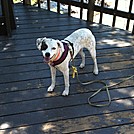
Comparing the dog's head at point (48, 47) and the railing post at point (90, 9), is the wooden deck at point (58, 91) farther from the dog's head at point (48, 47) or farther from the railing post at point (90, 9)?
the dog's head at point (48, 47)

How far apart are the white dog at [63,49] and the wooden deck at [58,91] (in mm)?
177

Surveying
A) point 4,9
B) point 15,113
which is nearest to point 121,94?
point 15,113

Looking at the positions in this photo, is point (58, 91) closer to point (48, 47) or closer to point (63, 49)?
point (63, 49)

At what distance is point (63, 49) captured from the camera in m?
2.58

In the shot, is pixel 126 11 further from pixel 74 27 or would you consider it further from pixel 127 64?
pixel 127 64

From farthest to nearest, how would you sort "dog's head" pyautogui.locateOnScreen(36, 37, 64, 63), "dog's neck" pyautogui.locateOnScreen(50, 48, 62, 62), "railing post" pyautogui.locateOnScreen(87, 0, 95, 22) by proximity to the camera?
"railing post" pyautogui.locateOnScreen(87, 0, 95, 22)
"dog's neck" pyautogui.locateOnScreen(50, 48, 62, 62)
"dog's head" pyautogui.locateOnScreen(36, 37, 64, 63)

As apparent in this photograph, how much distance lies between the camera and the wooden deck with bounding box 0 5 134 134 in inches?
99.3

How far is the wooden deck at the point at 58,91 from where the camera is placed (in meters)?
2.52

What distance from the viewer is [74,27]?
4367 mm

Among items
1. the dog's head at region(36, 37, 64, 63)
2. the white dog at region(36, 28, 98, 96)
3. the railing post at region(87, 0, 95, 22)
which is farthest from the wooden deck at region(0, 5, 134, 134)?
the dog's head at region(36, 37, 64, 63)

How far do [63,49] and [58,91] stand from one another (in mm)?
557

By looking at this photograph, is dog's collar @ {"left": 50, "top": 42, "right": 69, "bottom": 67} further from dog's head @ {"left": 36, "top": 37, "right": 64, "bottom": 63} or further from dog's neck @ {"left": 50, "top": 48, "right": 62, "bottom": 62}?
dog's head @ {"left": 36, "top": 37, "right": 64, "bottom": 63}

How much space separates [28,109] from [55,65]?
50cm

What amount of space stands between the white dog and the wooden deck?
0.18 m
